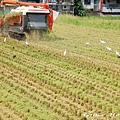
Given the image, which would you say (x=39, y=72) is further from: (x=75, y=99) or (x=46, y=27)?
(x=46, y=27)

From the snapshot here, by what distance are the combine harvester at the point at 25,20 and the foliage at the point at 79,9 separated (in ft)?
71.7

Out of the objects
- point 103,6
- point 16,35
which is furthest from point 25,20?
point 103,6

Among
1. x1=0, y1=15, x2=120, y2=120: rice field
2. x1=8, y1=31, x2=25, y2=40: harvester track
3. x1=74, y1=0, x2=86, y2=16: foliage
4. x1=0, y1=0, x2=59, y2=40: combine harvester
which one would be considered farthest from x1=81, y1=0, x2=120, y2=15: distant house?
x1=0, y1=15, x2=120, y2=120: rice field

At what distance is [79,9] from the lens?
38625 millimetres

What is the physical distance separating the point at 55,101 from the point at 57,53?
5.40m

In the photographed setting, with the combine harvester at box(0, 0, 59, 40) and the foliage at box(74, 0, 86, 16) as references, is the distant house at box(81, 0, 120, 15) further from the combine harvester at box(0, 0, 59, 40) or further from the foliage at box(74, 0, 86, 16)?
the combine harvester at box(0, 0, 59, 40)

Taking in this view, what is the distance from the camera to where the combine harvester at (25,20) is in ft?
49.9

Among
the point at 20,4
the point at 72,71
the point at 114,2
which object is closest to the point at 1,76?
the point at 72,71

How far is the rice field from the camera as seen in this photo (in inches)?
261

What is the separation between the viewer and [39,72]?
31.7ft

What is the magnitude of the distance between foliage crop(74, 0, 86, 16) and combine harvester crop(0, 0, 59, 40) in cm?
2185

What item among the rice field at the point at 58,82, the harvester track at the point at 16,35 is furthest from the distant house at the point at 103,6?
the rice field at the point at 58,82

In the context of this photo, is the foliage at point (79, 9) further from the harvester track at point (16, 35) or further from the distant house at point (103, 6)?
the harvester track at point (16, 35)

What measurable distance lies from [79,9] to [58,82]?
30.7 meters
